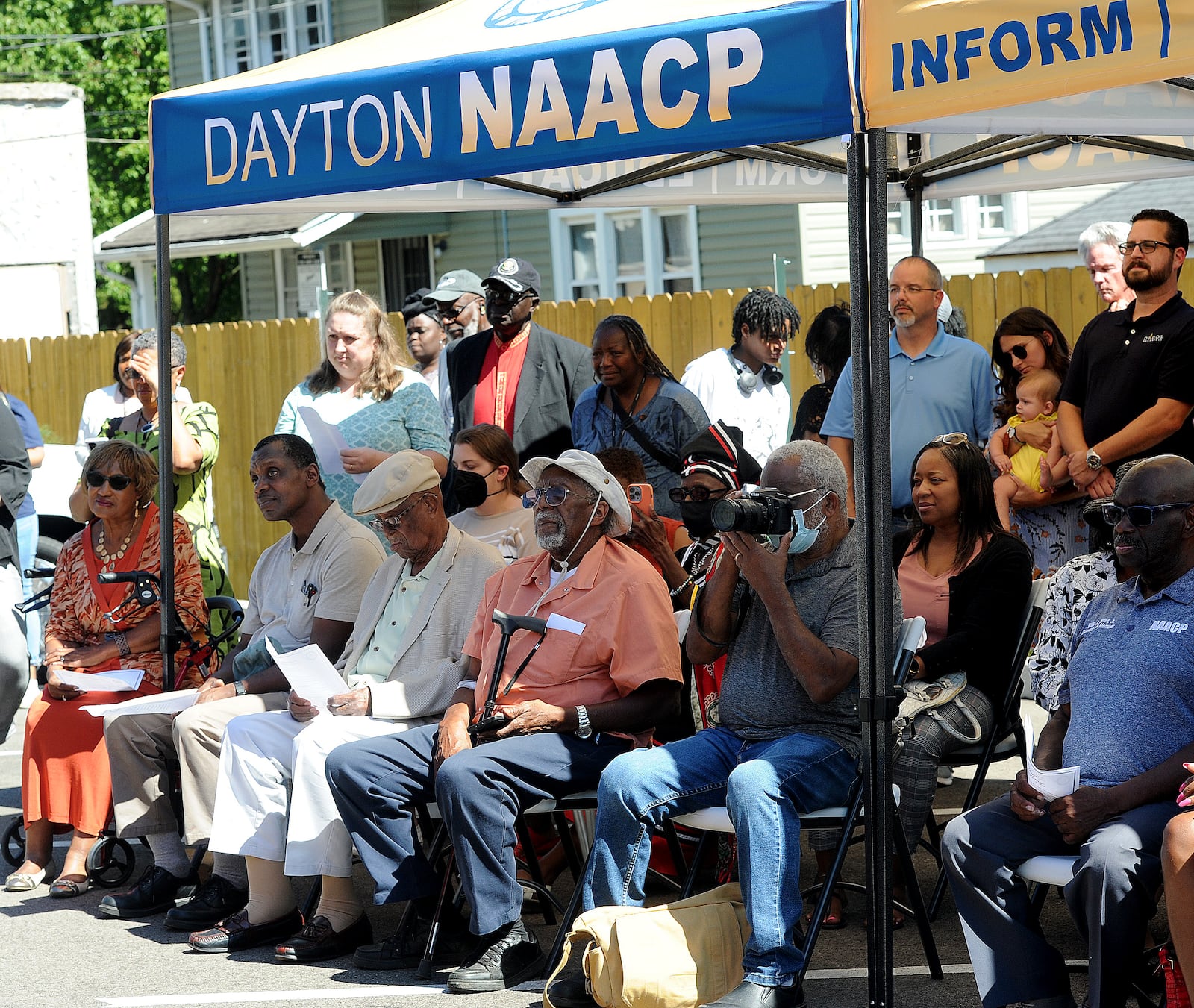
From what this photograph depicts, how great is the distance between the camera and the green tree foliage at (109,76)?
34375mm

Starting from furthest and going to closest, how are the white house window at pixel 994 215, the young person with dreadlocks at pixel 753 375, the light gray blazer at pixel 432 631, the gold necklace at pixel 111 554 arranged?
the white house window at pixel 994 215 → the young person with dreadlocks at pixel 753 375 → the gold necklace at pixel 111 554 → the light gray blazer at pixel 432 631

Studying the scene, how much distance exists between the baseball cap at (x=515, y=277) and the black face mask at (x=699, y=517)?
1974mm

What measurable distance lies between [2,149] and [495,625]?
1595 cm

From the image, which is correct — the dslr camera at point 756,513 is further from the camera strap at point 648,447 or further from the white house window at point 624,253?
the white house window at point 624,253

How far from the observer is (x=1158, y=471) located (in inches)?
153

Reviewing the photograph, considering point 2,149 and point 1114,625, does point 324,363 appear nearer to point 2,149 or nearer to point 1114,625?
point 1114,625

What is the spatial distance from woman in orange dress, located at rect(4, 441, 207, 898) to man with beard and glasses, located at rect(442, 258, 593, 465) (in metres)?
1.48

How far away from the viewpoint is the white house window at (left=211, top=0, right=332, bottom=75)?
22234mm

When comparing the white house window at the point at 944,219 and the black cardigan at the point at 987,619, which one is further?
the white house window at the point at 944,219

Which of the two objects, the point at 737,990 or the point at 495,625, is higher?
the point at 495,625

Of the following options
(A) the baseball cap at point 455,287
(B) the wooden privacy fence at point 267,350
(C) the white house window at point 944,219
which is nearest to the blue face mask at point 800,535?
(A) the baseball cap at point 455,287

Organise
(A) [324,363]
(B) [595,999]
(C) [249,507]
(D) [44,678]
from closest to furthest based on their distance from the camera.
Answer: (B) [595,999] → (D) [44,678] → (A) [324,363] → (C) [249,507]

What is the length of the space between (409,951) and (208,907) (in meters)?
0.85

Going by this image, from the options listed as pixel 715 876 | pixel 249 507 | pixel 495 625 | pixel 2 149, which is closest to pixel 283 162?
pixel 495 625
